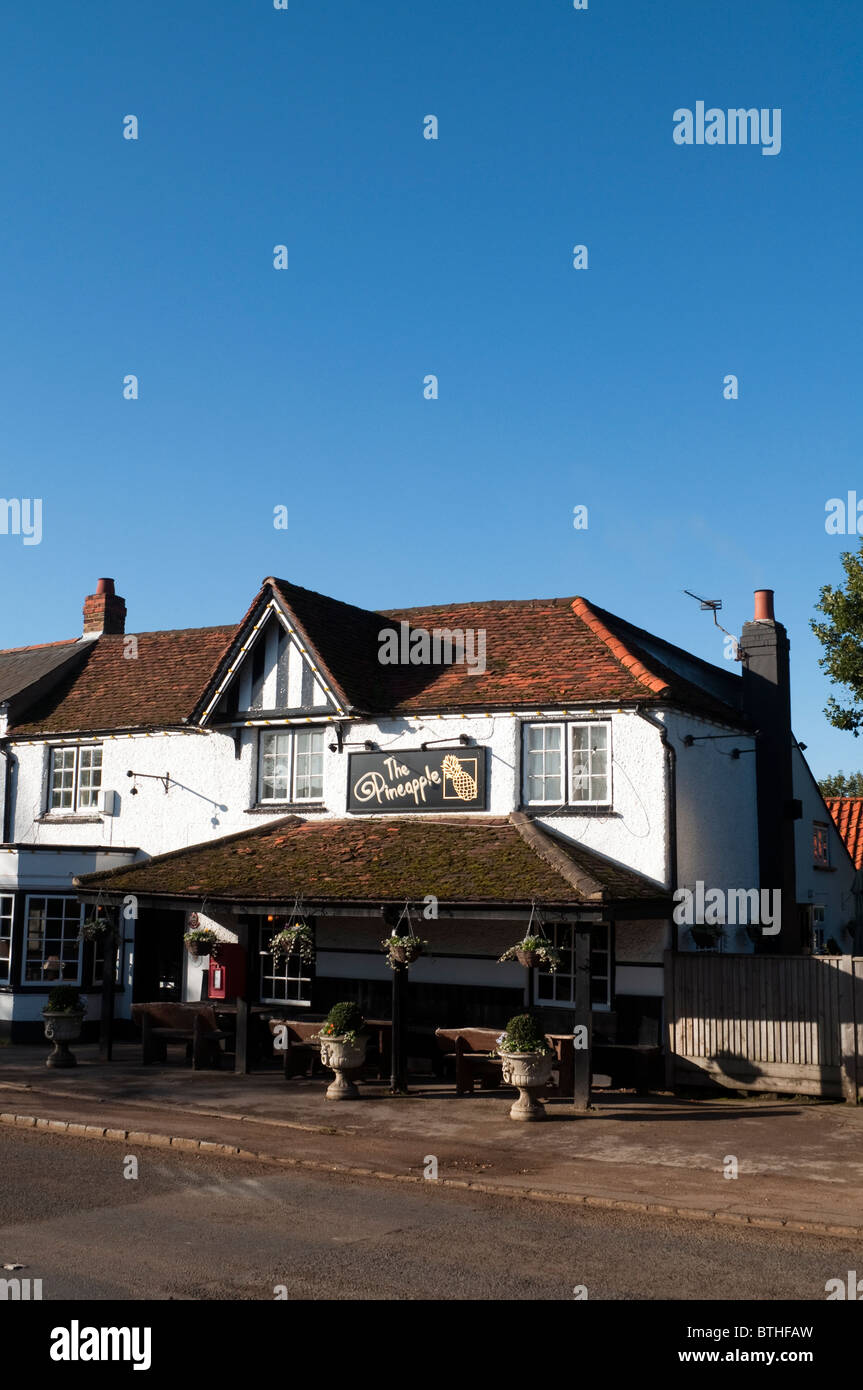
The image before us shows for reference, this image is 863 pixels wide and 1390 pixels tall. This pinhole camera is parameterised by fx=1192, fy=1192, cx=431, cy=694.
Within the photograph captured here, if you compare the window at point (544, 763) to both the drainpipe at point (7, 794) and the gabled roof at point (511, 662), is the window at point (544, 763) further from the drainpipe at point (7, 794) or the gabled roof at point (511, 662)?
the drainpipe at point (7, 794)

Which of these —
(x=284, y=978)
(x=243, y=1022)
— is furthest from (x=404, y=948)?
(x=284, y=978)

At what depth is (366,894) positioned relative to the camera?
669 inches

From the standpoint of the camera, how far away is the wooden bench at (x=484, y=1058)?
16.9 m

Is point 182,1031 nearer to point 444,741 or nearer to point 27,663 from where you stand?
point 444,741

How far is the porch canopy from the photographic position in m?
16.2

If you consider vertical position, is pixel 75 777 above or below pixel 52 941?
above

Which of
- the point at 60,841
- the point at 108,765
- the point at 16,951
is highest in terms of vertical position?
the point at 108,765

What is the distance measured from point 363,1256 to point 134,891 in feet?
35.5

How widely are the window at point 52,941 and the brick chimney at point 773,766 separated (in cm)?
1273

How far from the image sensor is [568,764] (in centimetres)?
1933

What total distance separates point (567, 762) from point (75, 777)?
35.4 ft

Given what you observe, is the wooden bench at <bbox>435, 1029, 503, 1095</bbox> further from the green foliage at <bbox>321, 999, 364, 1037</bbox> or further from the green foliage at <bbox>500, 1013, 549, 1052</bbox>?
the green foliage at <bbox>321, 999, 364, 1037</bbox>
